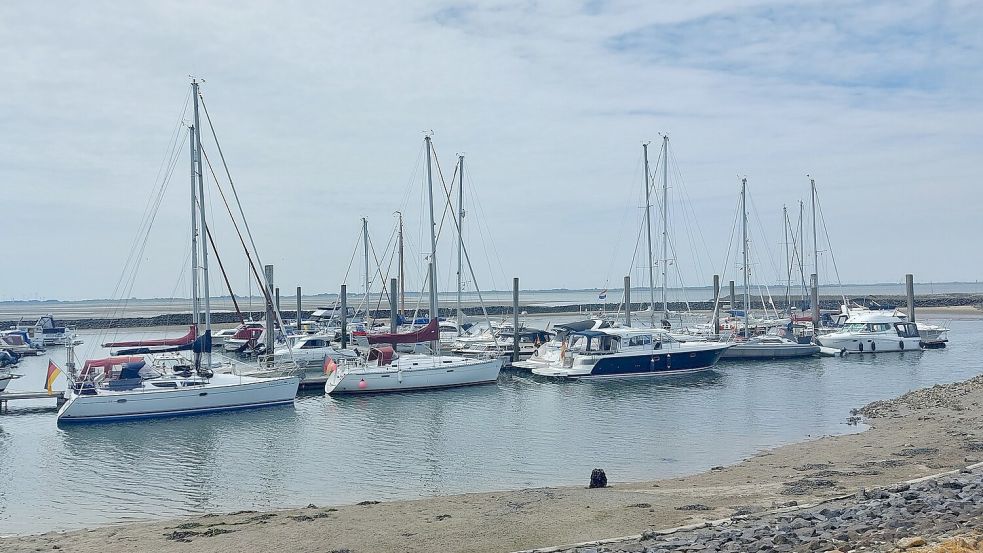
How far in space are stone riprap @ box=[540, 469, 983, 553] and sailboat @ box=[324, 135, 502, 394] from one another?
2627 centimetres

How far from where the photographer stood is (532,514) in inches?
629

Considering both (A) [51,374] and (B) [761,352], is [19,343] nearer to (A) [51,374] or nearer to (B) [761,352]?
(A) [51,374]

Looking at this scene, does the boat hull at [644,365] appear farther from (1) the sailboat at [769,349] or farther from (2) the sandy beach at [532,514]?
(2) the sandy beach at [532,514]

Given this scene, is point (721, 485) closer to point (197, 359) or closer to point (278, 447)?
point (278, 447)

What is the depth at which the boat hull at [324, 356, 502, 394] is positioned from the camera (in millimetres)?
38125

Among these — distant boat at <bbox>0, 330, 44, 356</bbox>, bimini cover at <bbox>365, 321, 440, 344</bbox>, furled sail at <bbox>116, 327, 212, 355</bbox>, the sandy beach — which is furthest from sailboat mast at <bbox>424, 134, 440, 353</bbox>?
distant boat at <bbox>0, 330, 44, 356</bbox>

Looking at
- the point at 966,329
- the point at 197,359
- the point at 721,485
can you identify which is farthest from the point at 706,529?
the point at 966,329

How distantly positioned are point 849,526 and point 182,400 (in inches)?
1037

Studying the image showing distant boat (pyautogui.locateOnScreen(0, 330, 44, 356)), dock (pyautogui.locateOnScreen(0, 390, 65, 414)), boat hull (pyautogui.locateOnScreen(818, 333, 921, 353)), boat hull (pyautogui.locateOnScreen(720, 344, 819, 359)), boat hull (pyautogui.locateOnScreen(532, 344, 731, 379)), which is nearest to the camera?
Answer: dock (pyautogui.locateOnScreen(0, 390, 65, 414))

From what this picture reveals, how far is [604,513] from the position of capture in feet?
50.6

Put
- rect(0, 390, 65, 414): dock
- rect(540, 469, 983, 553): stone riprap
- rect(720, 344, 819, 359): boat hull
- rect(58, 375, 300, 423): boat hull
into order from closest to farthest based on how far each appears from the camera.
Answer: rect(540, 469, 983, 553): stone riprap < rect(58, 375, 300, 423): boat hull < rect(0, 390, 65, 414): dock < rect(720, 344, 819, 359): boat hull

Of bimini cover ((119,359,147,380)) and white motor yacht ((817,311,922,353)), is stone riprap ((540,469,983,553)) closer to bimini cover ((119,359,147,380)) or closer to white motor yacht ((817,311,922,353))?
bimini cover ((119,359,147,380))

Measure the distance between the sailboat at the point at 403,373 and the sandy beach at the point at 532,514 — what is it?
17.4 meters

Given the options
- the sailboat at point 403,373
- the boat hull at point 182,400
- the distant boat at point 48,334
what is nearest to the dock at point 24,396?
the boat hull at point 182,400
